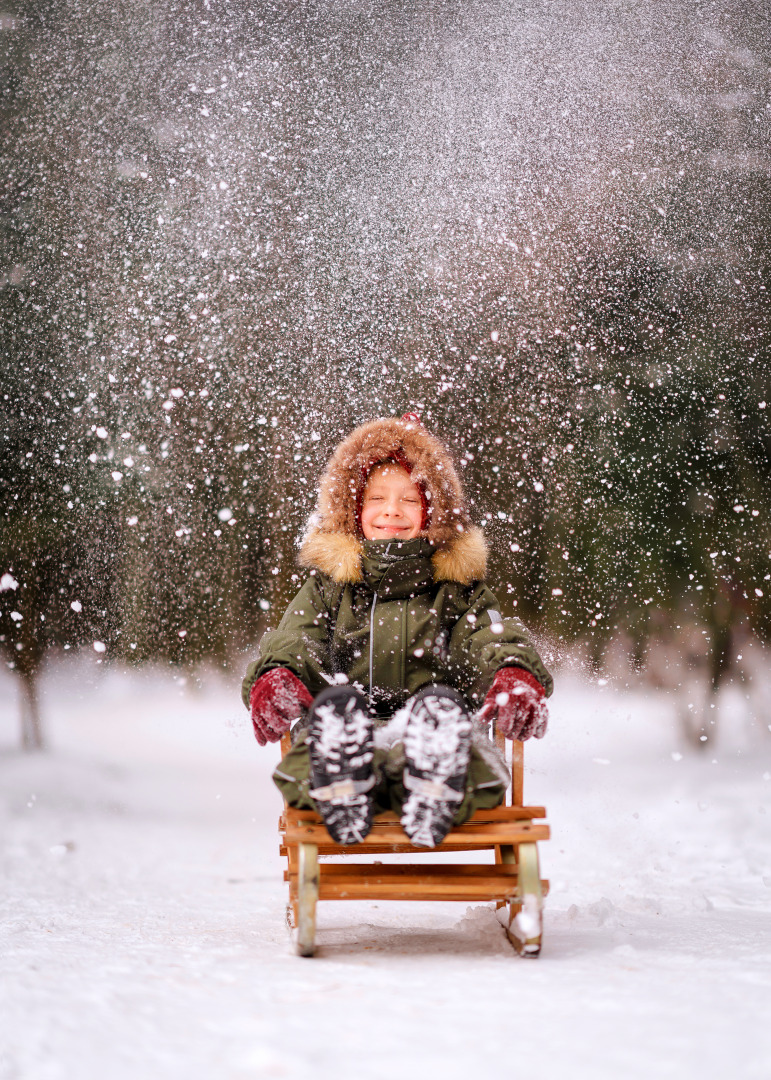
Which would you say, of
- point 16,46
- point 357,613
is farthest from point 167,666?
point 16,46

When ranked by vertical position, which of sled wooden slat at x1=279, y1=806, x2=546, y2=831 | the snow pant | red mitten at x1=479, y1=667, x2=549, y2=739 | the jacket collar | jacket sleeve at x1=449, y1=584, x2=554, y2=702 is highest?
the jacket collar

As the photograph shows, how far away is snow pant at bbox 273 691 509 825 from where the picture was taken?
1.70 meters

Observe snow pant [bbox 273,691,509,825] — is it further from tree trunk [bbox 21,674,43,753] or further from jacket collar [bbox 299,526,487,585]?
tree trunk [bbox 21,674,43,753]

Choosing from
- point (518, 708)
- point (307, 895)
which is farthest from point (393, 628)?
point (307, 895)

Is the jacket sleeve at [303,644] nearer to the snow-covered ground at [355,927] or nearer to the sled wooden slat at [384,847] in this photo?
the sled wooden slat at [384,847]

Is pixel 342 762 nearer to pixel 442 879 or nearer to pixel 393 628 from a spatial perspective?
A: pixel 442 879

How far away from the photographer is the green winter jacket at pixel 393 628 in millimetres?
2131

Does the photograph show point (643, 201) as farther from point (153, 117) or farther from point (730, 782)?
point (730, 782)

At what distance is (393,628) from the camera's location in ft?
7.07

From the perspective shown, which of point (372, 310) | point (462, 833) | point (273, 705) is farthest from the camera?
point (372, 310)

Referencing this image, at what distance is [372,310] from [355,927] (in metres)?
2.32

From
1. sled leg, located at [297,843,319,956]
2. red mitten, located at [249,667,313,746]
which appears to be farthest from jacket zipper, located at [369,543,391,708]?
sled leg, located at [297,843,319,956]

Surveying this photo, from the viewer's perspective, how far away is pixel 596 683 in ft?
11.5

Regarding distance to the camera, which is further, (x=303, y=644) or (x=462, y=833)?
(x=303, y=644)
